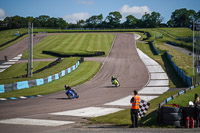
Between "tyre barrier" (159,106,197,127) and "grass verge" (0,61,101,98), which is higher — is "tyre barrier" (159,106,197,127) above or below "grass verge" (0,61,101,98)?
above

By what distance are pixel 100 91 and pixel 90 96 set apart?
10.2ft

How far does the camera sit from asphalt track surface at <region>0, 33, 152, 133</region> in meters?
16.8

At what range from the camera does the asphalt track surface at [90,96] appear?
1683 centimetres

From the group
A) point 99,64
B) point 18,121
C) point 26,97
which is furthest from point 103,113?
point 99,64

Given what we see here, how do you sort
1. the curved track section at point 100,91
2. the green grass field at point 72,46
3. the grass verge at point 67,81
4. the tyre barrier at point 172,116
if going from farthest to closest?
the green grass field at point 72,46
the grass verge at point 67,81
the curved track section at point 100,91
the tyre barrier at point 172,116

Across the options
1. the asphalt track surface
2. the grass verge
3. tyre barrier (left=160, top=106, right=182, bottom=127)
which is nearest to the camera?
tyre barrier (left=160, top=106, right=182, bottom=127)

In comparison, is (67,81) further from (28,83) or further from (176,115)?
(176,115)

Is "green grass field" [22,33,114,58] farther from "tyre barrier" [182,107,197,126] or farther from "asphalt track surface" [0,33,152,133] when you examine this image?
"tyre barrier" [182,107,197,126]

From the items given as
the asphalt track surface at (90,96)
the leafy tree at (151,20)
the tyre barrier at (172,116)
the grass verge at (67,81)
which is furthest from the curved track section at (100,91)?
the leafy tree at (151,20)

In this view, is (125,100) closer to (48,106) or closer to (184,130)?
(48,106)

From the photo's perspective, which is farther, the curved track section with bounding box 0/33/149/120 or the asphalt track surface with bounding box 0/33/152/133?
the curved track section with bounding box 0/33/149/120

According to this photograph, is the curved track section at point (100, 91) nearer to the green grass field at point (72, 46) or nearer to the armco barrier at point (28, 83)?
the armco barrier at point (28, 83)

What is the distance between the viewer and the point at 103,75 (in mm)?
40438

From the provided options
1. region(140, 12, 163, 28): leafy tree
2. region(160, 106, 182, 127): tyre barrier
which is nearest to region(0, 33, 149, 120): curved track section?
region(160, 106, 182, 127): tyre barrier
